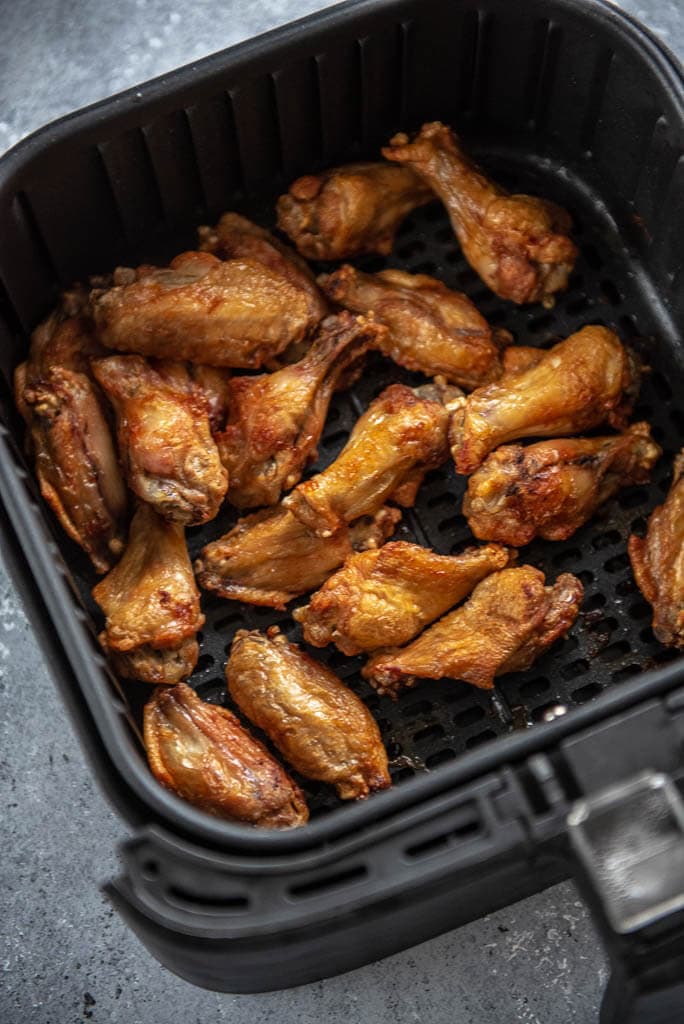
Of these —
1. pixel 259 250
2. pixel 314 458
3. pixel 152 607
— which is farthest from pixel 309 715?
pixel 259 250

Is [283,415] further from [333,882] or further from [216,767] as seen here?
[333,882]

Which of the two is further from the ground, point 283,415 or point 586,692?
point 283,415

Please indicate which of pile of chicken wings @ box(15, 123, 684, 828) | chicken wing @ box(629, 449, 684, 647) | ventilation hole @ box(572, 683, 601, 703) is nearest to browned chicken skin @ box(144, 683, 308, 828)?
pile of chicken wings @ box(15, 123, 684, 828)

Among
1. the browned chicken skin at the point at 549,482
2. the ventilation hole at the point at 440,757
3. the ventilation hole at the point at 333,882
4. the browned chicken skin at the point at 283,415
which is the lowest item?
the ventilation hole at the point at 440,757

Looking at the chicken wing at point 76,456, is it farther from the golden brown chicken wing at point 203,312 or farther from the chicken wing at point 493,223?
the chicken wing at point 493,223

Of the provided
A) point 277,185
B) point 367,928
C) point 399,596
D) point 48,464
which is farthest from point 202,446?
point 367,928

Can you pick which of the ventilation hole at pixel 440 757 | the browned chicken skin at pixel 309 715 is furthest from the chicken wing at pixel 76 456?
the ventilation hole at pixel 440 757

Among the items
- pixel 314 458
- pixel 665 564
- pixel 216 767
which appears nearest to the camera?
pixel 216 767
